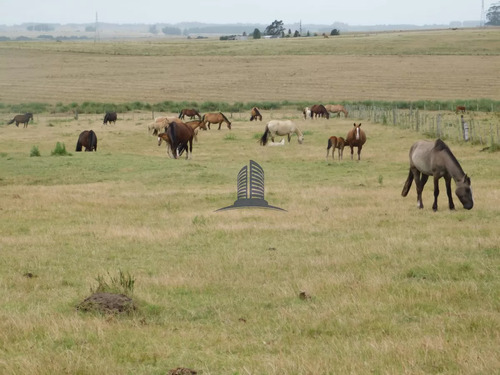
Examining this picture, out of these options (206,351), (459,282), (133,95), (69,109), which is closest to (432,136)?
(459,282)

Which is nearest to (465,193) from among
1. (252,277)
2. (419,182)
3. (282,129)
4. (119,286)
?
(419,182)

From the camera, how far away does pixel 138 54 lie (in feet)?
357

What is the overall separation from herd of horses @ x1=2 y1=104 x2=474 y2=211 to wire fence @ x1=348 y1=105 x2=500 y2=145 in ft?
13.9

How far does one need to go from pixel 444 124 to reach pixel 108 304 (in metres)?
34.7

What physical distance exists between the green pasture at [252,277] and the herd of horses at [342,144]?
0.56 metres

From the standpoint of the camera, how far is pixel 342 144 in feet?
92.4

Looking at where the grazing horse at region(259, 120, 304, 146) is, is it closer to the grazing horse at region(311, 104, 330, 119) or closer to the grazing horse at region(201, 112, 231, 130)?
the grazing horse at region(201, 112, 231, 130)

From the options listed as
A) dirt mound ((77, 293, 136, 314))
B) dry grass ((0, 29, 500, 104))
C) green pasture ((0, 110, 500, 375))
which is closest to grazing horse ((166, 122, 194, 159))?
green pasture ((0, 110, 500, 375))

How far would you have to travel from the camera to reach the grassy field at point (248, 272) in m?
6.24

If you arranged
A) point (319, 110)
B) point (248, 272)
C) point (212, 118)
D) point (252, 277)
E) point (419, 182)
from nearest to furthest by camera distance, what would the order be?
point (252, 277) < point (248, 272) < point (419, 182) < point (212, 118) < point (319, 110)

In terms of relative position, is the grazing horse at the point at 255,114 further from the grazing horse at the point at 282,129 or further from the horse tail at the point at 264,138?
the horse tail at the point at 264,138

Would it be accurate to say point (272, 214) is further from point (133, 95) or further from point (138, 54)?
point (138, 54)

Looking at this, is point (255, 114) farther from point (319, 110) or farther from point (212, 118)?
point (212, 118)

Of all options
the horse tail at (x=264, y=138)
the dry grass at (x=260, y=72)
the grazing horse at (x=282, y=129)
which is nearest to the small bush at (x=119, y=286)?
the horse tail at (x=264, y=138)
